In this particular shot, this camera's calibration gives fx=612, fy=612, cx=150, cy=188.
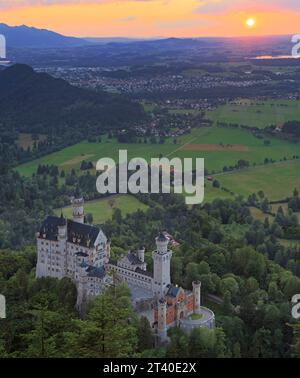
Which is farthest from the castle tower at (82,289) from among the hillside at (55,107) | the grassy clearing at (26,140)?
the hillside at (55,107)

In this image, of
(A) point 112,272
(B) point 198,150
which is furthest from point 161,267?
(B) point 198,150

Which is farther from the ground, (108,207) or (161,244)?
(161,244)

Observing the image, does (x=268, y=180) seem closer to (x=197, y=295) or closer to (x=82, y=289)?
(x=197, y=295)

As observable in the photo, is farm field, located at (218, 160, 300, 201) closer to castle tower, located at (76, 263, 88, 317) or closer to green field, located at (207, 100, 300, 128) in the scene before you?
green field, located at (207, 100, 300, 128)

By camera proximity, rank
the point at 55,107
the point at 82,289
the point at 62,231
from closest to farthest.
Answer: the point at 82,289, the point at 62,231, the point at 55,107

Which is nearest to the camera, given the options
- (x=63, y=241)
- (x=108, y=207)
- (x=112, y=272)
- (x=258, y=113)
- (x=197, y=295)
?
(x=197, y=295)

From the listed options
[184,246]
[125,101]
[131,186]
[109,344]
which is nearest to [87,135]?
[125,101]

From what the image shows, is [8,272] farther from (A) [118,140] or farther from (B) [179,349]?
(A) [118,140]

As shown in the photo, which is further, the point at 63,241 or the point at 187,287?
the point at 187,287

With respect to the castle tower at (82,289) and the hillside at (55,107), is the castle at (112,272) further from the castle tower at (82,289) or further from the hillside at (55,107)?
the hillside at (55,107)
